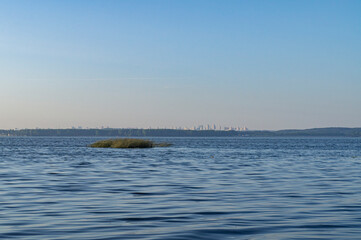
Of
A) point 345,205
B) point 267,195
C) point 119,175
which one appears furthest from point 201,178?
point 345,205

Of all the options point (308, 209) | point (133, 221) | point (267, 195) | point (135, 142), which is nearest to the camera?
point (133, 221)

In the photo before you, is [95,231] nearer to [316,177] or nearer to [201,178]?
[201,178]

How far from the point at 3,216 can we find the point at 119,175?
17276 mm

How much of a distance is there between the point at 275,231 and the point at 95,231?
497 cm

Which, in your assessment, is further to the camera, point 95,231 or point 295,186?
point 295,186

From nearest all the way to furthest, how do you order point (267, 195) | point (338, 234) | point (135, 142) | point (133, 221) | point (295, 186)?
point (338, 234), point (133, 221), point (267, 195), point (295, 186), point (135, 142)

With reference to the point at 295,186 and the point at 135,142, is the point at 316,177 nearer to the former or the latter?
the point at 295,186

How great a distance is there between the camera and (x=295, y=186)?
2714cm

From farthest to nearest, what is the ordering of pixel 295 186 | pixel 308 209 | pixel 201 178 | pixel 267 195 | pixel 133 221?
pixel 201 178, pixel 295 186, pixel 267 195, pixel 308 209, pixel 133 221

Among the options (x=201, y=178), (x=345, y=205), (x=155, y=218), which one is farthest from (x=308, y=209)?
(x=201, y=178)

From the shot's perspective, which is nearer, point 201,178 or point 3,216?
point 3,216

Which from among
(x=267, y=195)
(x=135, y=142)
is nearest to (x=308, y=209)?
(x=267, y=195)

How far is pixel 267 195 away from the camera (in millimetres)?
22828

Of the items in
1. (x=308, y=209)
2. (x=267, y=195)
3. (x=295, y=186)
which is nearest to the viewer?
(x=308, y=209)
